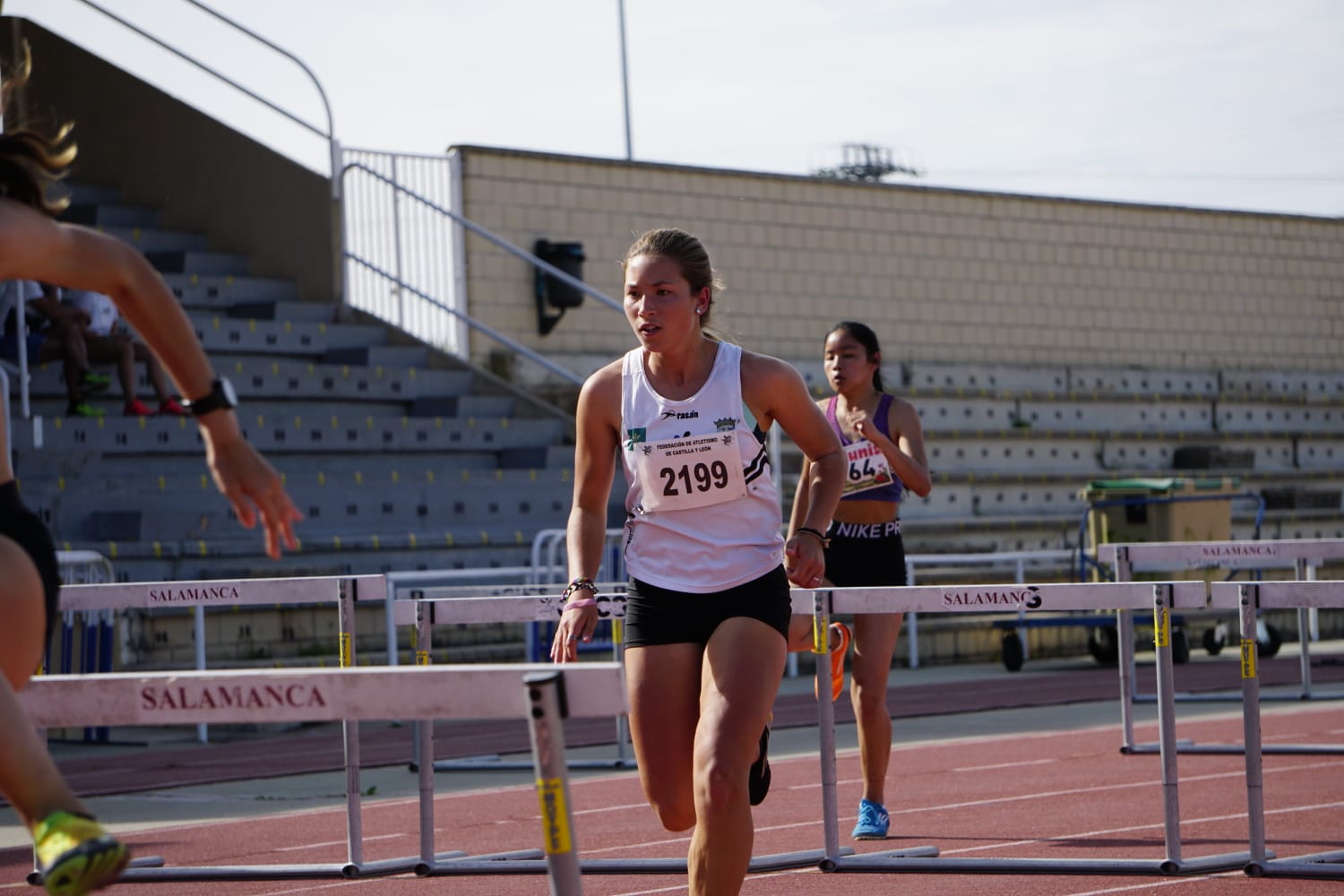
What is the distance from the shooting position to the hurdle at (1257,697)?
5797 mm

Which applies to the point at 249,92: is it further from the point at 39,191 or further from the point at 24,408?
the point at 39,191

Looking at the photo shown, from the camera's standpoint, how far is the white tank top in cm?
452

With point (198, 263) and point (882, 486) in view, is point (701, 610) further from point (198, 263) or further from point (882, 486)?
point (198, 263)

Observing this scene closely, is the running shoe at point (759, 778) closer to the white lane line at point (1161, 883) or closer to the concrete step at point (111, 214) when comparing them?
the white lane line at point (1161, 883)

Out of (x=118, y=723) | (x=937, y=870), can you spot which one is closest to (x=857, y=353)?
(x=937, y=870)

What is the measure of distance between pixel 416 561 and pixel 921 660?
510 centimetres

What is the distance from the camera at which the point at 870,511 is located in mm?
7203

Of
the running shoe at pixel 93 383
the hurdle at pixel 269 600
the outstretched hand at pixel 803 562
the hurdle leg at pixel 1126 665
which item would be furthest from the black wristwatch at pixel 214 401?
the running shoe at pixel 93 383

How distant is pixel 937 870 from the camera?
240 inches

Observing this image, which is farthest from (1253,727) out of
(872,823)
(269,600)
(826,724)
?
(269,600)

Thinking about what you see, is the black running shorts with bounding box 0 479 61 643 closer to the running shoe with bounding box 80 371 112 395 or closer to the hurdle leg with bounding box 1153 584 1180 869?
the hurdle leg with bounding box 1153 584 1180 869

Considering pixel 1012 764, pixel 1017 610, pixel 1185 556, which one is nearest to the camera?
pixel 1017 610

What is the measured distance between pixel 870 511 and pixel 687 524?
2.74 meters

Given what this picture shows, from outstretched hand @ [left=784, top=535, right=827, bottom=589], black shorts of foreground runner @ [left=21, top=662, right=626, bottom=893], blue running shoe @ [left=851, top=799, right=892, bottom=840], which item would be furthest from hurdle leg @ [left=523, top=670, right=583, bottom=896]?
blue running shoe @ [left=851, top=799, right=892, bottom=840]
